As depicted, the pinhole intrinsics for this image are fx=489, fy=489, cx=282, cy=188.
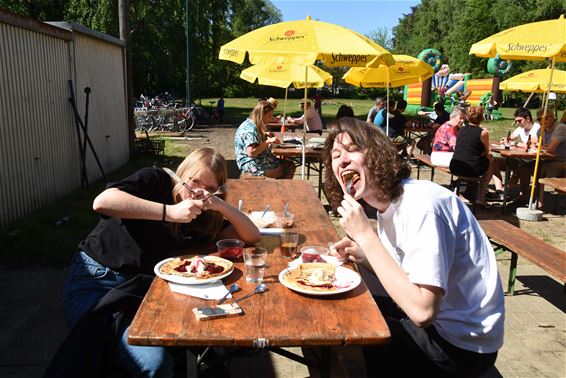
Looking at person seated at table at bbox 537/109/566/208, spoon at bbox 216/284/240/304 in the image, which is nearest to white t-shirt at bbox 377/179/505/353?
spoon at bbox 216/284/240/304

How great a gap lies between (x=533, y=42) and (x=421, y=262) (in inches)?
211

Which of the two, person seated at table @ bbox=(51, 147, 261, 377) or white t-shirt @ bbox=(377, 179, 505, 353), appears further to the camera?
person seated at table @ bbox=(51, 147, 261, 377)

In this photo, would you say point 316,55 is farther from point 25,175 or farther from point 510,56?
point 25,175

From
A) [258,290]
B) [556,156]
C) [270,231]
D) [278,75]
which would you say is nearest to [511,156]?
[556,156]

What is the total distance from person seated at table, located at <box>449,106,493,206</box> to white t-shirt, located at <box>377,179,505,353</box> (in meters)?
5.23

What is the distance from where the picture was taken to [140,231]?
2.52 meters

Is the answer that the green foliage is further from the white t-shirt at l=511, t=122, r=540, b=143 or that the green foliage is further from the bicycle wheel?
the white t-shirt at l=511, t=122, r=540, b=143

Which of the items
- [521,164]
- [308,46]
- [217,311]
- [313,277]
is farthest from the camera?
[521,164]

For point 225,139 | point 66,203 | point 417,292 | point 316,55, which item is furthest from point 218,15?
point 417,292

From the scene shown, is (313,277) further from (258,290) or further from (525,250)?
(525,250)

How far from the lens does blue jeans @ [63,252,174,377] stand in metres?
2.04

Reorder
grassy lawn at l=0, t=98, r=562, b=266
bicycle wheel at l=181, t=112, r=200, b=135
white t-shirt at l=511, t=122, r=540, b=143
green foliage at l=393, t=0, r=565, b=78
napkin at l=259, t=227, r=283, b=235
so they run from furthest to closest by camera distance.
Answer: green foliage at l=393, t=0, r=565, b=78, bicycle wheel at l=181, t=112, r=200, b=135, white t-shirt at l=511, t=122, r=540, b=143, grassy lawn at l=0, t=98, r=562, b=266, napkin at l=259, t=227, r=283, b=235

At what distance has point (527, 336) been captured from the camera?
3631 mm

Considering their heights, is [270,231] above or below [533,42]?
below
